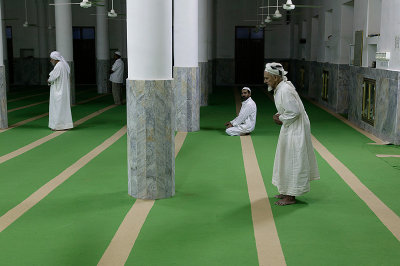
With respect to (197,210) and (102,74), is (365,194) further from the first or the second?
(102,74)

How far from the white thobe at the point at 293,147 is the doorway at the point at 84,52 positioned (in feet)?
66.3

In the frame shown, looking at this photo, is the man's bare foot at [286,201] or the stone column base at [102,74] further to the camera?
the stone column base at [102,74]

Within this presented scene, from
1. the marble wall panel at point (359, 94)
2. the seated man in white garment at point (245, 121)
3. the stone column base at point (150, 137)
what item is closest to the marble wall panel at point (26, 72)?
the marble wall panel at point (359, 94)

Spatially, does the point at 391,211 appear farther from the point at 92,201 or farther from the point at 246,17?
the point at 246,17

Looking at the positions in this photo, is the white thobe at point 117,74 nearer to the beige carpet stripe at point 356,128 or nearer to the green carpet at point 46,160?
the green carpet at point 46,160

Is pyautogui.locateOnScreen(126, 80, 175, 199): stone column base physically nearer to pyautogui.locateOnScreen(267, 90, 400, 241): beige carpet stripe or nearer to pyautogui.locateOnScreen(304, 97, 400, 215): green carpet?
pyautogui.locateOnScreen(267, 90, 400, 241): beige carpet stripe

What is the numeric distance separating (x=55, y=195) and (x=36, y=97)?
1282 cm

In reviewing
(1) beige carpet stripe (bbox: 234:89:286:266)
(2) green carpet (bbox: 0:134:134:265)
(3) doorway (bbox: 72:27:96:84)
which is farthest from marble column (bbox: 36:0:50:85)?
(2) green carpet (bbox: 0:134:134:265)

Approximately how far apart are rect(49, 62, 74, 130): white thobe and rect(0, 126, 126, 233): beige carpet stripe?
1.89m

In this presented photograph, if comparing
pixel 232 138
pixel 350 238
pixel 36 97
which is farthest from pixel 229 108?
pixel 350 238

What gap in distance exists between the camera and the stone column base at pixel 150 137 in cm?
613

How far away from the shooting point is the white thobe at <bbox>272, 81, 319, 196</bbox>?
577cm

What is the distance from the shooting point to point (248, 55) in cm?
2528

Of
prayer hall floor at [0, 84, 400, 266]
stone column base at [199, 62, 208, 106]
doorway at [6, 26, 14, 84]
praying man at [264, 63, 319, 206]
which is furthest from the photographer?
doorway at [6, 26, 14, 84]
